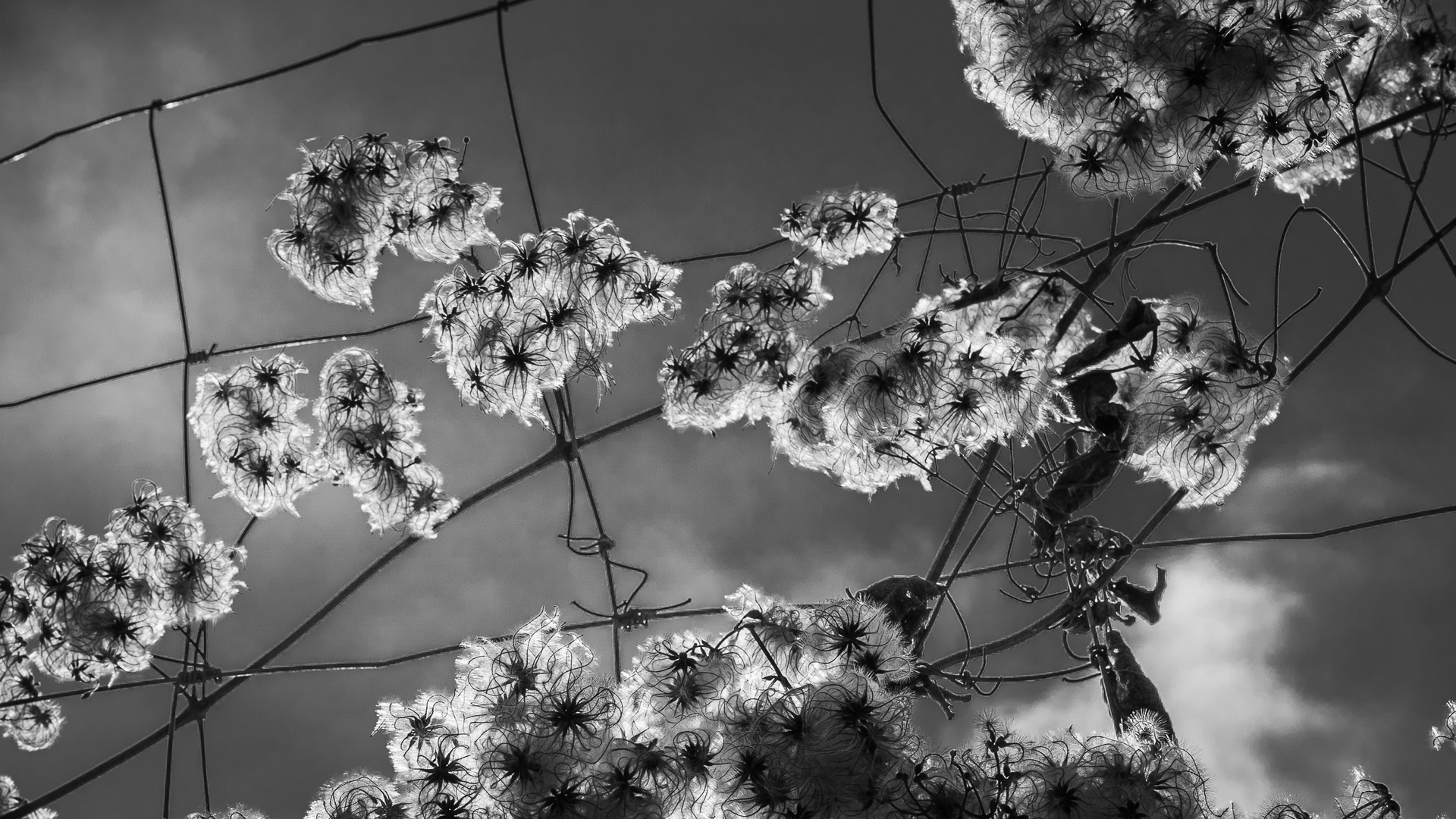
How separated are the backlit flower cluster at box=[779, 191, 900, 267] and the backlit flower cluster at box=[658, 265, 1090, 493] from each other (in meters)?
0.12

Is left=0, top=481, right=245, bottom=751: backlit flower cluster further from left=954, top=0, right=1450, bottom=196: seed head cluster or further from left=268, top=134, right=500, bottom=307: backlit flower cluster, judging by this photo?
left=954, top=0, right=1450, bottom=196: seed head cluster

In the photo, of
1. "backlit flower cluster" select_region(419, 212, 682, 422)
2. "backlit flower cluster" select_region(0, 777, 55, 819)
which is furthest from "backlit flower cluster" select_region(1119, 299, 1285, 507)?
"backlit flower cluster" select_region(0, 777, 55, 819)

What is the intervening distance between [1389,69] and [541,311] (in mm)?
2999

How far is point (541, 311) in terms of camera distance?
332 centimetres

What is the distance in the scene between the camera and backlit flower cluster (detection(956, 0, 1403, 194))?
2.76 metres

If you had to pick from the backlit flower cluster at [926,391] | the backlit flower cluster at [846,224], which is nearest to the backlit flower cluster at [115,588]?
the backlit flower cluster at [926,391]

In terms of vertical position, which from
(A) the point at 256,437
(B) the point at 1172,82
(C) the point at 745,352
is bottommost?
(C) the point at 745,352

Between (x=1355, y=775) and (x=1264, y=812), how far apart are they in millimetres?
314

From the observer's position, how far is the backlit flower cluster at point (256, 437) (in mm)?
3725

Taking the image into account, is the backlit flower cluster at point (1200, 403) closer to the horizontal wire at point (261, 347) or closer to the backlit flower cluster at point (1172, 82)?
the backlit flower cluster at point (1172, 82)

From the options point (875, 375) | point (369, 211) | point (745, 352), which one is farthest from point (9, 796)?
point (875, 375)

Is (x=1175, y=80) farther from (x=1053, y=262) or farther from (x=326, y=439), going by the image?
(x=326, y=439)

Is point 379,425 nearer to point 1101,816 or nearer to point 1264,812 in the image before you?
point 1101,816

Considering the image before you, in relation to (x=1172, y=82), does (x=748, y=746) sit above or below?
below
